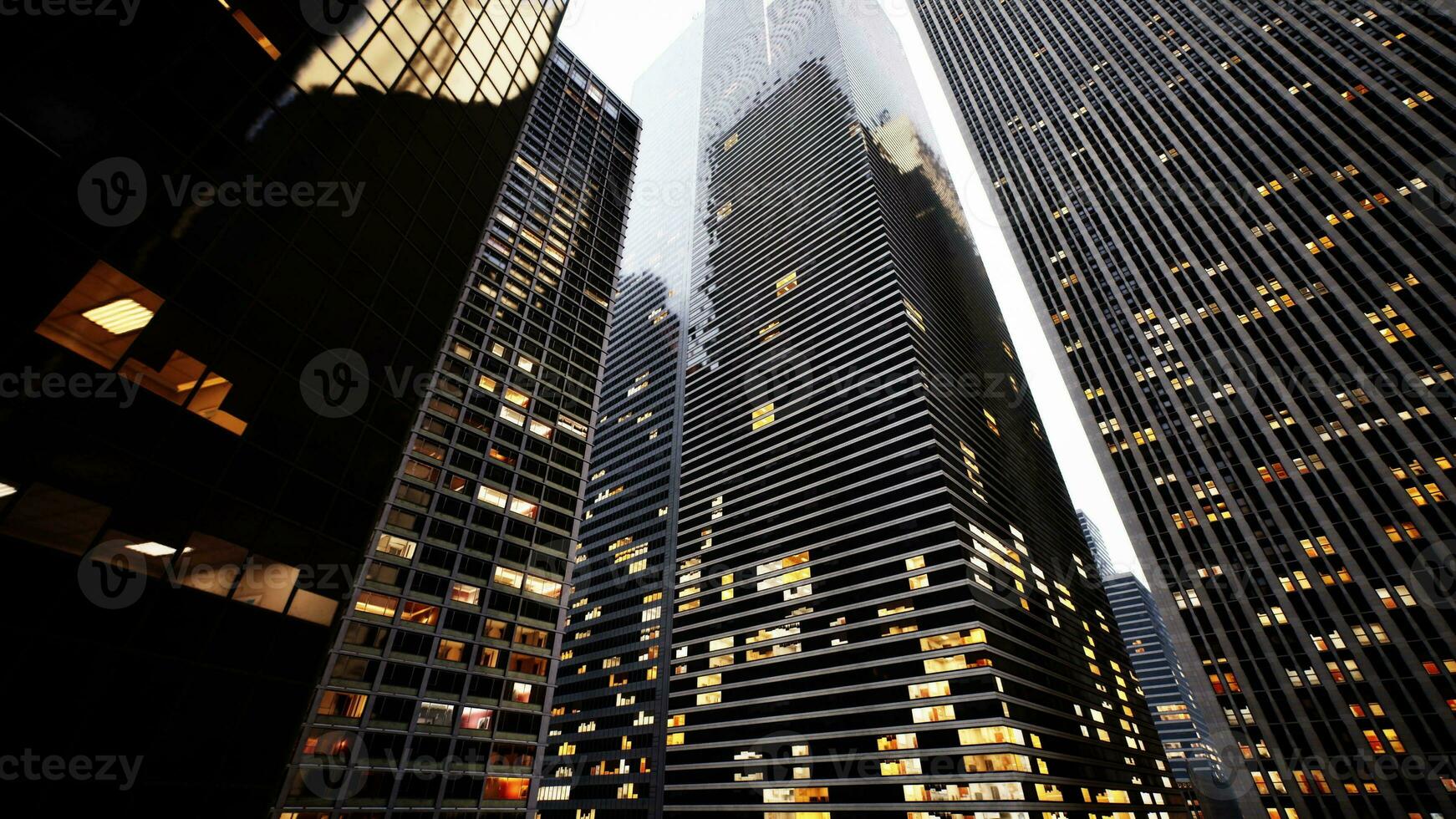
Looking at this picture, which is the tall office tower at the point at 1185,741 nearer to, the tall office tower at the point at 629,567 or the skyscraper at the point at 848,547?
the skyscraper at the point at 848,547

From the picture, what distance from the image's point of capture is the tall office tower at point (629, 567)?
9375 cm

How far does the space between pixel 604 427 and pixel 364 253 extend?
425 feet

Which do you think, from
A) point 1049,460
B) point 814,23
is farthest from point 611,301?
point 814,23

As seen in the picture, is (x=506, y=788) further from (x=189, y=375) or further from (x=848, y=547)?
(x=848, y=547)

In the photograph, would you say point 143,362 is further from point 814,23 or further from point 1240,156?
point 814,23

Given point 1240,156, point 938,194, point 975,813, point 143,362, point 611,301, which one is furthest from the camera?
point 938,194

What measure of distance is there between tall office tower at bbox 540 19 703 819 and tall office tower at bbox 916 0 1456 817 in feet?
242

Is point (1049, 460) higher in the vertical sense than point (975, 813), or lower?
higher

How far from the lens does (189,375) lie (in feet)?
42.3

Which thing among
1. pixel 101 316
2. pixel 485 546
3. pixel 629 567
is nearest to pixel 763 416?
pixel 629 567

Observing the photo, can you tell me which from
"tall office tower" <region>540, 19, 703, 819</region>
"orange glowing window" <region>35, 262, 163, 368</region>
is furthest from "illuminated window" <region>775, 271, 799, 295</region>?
"orange glowing window" <region>35, 262, 163, 368</region>

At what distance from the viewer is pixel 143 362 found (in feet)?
40.1

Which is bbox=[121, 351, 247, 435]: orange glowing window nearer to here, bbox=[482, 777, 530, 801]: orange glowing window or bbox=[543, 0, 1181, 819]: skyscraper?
bbox=[482, 777, 530, 801]: orange glowing window

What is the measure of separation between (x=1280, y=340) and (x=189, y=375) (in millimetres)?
102104
